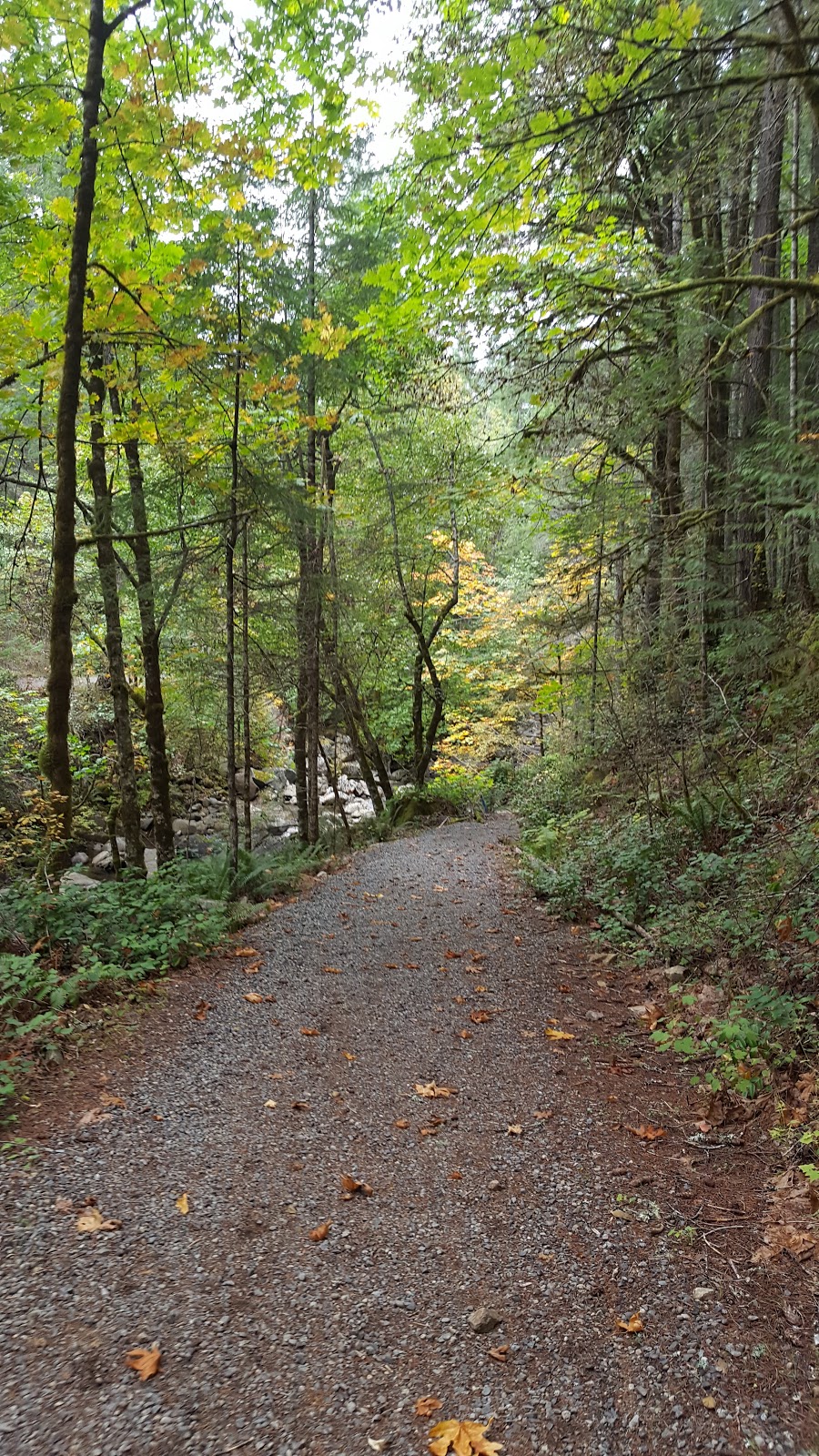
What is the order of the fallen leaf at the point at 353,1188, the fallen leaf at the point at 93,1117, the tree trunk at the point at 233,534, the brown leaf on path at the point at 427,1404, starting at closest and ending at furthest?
the brown leaf on path at the point at 427,1404 → the fallen leaf at the point at 353,1188 → the fallen leaf at the point at 93,1117 → the tree trunk at the point at 233,534

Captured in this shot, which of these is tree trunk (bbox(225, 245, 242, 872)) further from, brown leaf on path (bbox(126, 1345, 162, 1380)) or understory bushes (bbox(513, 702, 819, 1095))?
brown leaf on path (bbox(126, 1345, 162, 1380))

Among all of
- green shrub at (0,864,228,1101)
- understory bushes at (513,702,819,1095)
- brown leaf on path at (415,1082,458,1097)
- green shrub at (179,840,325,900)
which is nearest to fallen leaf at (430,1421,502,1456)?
brown leaf on path at (415,1082,458,1097)

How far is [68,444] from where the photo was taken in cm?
589

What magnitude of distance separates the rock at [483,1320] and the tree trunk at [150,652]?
772cm

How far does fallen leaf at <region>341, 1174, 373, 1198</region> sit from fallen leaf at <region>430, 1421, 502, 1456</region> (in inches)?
46.8

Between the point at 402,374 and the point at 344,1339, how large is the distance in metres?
8.71

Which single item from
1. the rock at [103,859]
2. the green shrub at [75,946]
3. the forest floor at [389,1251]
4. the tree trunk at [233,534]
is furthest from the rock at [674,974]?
the rock at [103,859]

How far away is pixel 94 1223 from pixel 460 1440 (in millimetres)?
1677

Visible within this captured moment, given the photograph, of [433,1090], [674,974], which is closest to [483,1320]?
[433,1090]

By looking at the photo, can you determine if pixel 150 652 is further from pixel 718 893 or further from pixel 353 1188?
pixel 353 1188

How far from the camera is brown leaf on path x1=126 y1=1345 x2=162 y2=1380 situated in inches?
89.1

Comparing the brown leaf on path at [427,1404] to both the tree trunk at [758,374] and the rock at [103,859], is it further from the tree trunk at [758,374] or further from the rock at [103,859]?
the rock at [103,859]

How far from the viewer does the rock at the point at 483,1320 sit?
2541mm

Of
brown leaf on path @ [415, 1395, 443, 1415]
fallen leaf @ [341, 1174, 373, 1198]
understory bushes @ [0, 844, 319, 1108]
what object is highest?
understory bushes @ [0, 844, 319, 1108]
